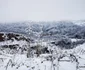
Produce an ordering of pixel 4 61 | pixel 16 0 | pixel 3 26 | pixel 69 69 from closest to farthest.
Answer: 1. pixel 69 69
2. pixel 4 61
3. pixel 3 26
4. pixel 16 0

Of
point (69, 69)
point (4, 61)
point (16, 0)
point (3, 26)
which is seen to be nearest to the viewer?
point (69, 69)

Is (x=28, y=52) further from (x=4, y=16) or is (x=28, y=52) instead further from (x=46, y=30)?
(x=4, y=16)

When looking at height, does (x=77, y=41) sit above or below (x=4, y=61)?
Result: above

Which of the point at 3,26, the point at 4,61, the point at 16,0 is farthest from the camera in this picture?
the point at 16,0

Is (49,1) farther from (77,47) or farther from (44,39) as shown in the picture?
(77,47)

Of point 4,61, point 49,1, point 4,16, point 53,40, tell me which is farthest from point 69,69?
point 4,16

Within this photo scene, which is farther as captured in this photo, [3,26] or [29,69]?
[3,26]

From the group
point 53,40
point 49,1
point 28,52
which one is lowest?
point 28,52

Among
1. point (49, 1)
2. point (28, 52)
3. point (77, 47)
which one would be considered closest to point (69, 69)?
point (77, 47)

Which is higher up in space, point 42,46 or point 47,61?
point 42,46
